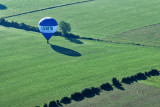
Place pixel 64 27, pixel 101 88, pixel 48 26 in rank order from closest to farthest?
pixel 101 88, pixel 48 26, pixel 64 27

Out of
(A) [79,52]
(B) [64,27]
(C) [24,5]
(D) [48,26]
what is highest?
(C) [24,5]

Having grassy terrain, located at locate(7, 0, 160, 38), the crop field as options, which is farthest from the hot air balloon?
grassy terrain, located at locate(7, 0, 160, 38)

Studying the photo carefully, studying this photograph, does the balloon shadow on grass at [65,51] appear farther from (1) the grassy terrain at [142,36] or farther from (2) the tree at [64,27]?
(1) the grassy terrain at [142,36]

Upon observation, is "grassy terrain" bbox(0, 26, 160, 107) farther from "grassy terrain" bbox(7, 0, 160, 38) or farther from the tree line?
"grassy terrain" bbox(7, 0, 160, 38)

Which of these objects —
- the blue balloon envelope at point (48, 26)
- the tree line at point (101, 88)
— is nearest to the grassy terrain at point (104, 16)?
the blue balloon envelope at point (48, 26)

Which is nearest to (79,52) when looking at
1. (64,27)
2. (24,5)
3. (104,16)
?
(64,27)

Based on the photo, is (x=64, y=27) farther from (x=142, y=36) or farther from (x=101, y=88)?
(x=101, y=88)
